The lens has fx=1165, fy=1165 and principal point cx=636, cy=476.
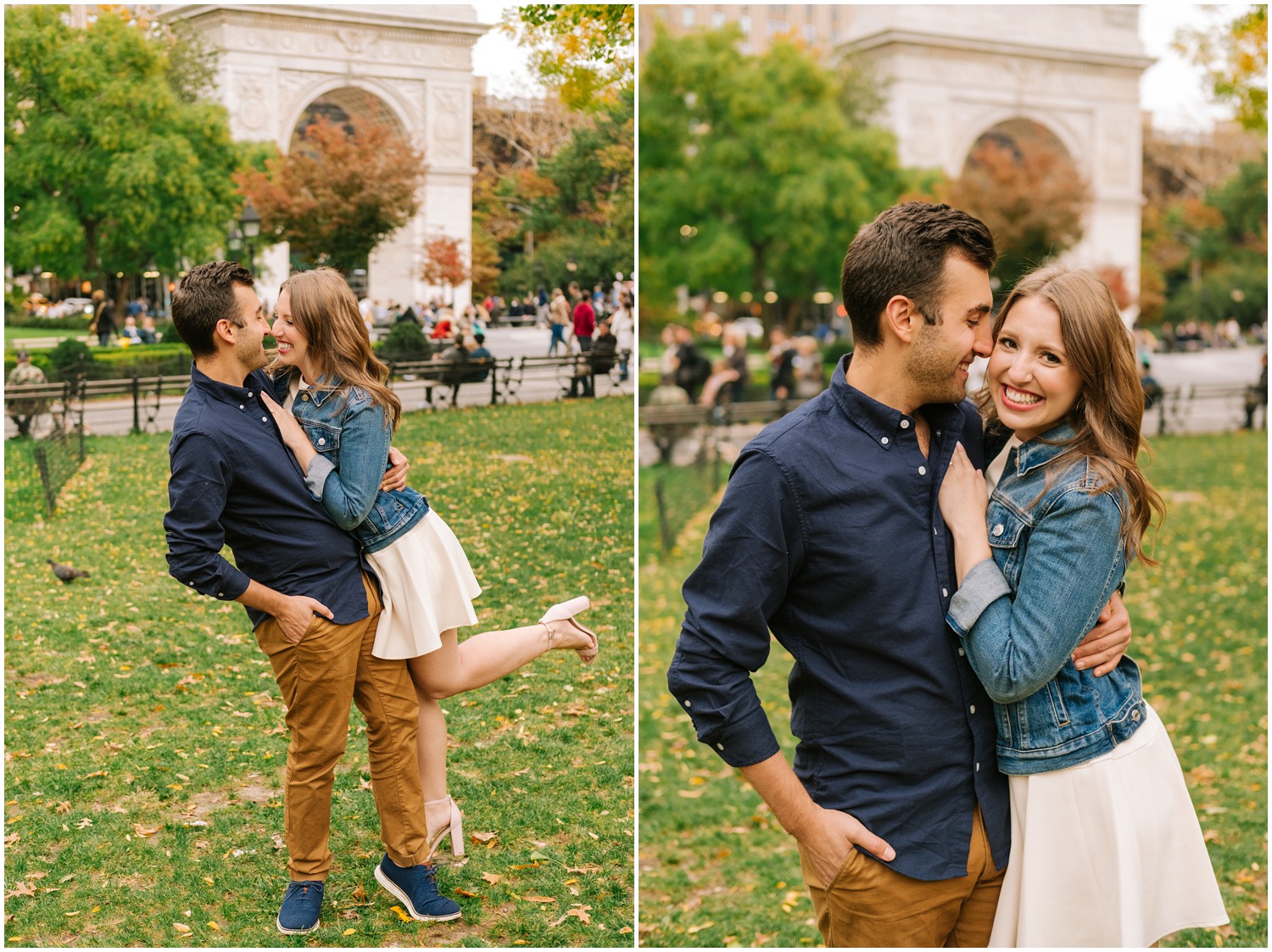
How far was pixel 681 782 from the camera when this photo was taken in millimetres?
6359

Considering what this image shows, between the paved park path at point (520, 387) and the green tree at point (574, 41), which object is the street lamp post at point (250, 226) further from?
the green tree at point (574, 41)

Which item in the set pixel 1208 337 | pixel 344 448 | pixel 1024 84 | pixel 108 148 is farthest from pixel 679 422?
pixel 1208 337

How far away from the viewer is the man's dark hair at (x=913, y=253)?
2.34 metres

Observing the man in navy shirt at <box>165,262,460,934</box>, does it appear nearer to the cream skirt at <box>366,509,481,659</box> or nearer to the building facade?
the cream skirt at <box>366,509,481,659</box>

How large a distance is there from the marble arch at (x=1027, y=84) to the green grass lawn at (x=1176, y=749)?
88.1ft

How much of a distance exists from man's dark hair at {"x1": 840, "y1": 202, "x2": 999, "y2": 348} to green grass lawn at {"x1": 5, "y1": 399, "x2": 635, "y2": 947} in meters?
2.08

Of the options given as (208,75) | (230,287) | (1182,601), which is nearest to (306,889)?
(230,287)

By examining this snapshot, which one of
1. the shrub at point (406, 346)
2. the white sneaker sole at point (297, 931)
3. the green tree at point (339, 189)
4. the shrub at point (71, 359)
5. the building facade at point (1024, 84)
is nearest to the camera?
the white sneaker sole at point (297, 931)

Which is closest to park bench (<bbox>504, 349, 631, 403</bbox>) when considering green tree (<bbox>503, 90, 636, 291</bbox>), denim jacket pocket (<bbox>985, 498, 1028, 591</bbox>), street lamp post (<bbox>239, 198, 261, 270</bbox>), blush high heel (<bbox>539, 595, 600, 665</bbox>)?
green tree (<bbox>503, 90, 636, 291</bbox>)

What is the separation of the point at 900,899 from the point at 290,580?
2.13 m

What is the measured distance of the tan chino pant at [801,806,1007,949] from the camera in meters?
2.44

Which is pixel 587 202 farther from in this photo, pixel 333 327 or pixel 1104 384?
pixel 1104 384

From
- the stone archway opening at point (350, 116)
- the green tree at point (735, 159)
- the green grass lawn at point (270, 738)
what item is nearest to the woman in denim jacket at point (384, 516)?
the green grass lawn at point (270, 738)

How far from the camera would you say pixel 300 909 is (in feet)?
13.0
